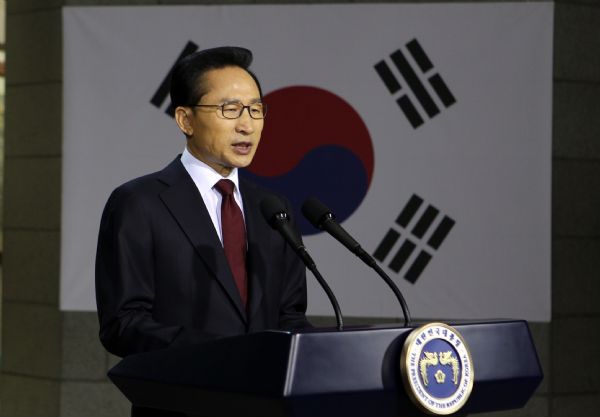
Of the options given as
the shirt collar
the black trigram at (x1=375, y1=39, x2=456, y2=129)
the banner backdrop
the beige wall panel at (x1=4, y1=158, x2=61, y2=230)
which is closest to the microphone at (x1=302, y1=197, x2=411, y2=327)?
the shirt collar

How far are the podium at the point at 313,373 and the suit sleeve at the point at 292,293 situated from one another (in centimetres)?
45

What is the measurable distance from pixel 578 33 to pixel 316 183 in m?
1.51

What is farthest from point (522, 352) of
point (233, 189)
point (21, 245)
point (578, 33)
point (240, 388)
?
point (21, 245)

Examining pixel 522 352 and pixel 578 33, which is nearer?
pixel 522 352

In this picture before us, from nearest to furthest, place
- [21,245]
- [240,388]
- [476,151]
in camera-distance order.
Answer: [240,388] → [476,151] → [21,245]

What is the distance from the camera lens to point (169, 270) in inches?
71.4

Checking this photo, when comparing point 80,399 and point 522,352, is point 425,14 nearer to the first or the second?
point 80,399

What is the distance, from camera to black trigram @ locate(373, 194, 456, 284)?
188 inches

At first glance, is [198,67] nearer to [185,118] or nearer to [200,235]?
[185,118]

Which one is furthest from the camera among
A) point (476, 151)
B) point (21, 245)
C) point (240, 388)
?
point (21, 245)

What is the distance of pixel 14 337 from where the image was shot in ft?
17.2

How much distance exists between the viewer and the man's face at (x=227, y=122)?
73.4 inches

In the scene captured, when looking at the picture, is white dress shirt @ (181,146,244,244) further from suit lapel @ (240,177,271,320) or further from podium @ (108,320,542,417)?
podium @ (108,320,542,417)

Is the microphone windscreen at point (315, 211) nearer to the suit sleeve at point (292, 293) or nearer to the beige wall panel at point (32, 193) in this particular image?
the suit sleeve at point (292, 293)
